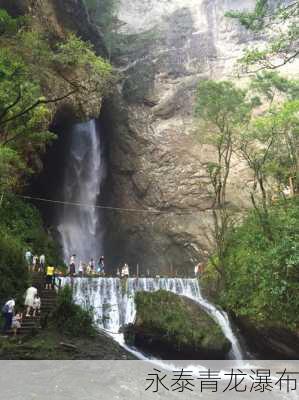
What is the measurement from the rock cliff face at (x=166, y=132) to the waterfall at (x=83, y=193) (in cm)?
139

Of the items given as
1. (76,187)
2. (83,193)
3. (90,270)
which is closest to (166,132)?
(83,193)

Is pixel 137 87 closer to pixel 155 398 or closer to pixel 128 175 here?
pixel 128 175

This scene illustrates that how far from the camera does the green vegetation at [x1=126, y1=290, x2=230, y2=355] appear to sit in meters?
12.0

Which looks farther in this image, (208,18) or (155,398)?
(208,18)

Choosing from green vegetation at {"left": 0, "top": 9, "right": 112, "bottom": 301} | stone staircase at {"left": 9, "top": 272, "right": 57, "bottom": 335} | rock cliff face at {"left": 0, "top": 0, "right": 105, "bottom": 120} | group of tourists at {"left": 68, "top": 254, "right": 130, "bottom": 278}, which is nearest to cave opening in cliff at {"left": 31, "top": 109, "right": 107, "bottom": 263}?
rock cliff face at {"left": 0, "top": 0, "right": 105, "bottom": 120}

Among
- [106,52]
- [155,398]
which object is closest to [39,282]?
[155,398]

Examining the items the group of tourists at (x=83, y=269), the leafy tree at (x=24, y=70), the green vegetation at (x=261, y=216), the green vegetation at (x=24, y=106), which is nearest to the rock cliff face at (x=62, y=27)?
the green vegetation at (x=24, y=106)

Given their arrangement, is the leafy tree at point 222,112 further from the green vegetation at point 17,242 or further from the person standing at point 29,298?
the person standing at point 29,298

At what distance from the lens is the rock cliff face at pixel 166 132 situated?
75.6ft

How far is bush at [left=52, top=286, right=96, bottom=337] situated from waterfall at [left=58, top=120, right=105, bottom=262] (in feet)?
46.2

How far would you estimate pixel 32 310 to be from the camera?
10500 mm

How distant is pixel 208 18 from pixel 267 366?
27.2 meters

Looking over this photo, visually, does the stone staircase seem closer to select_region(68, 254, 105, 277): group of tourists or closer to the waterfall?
select_region(68, 254, 105, 277): group of tourists

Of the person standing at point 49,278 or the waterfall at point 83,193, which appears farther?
the waterfall at point 83,193
